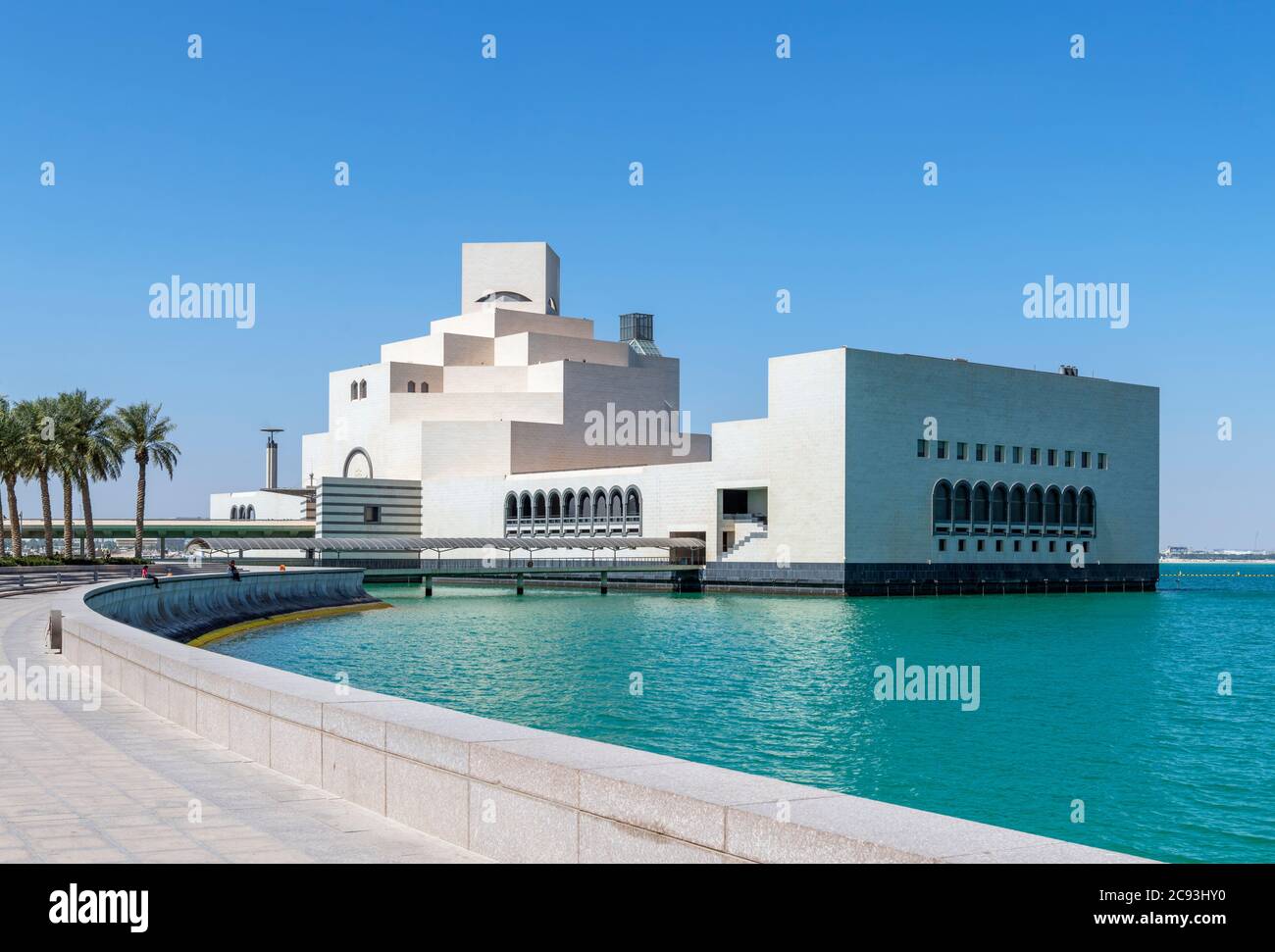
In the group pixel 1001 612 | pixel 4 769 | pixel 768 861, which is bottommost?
pixel 1001 612

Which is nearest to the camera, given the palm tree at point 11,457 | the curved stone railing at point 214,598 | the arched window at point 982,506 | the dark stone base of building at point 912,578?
the curved stone railing at point 214,598

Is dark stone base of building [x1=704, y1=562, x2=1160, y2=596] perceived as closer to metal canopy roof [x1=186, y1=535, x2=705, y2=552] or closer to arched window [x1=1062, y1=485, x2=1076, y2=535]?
arched window [x1=1062, y1=485, x2=1076, y2=535]

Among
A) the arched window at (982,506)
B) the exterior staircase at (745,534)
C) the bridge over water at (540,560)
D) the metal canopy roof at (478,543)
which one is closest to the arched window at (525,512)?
the bridge over water at (540,560)

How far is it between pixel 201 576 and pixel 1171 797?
3210 centimetres

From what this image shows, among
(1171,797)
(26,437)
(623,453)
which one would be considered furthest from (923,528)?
(1171,797)

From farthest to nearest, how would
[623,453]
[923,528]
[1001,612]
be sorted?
1. [623,453]
2. [923,528]
3. [1001,612]

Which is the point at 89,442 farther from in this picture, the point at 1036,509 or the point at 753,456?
the point at 1036,509

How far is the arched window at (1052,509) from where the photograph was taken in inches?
3024

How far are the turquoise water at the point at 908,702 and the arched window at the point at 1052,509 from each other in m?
23.0

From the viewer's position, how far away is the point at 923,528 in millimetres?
70062

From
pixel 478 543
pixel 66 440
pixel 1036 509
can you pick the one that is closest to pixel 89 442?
pixel 66 440

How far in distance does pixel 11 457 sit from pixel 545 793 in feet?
197

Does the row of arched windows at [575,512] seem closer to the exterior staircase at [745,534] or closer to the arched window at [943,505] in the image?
the exterior staircase at [745,534]
